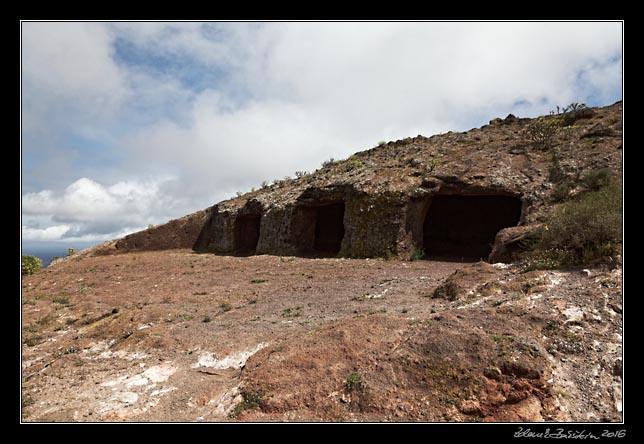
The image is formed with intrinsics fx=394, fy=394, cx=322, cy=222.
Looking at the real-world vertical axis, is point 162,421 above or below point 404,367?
below

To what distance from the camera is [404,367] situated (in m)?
4.69

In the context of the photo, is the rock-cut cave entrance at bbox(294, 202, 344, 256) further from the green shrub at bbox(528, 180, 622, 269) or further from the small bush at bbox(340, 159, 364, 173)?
the green shrub at bbox(528, 180, 622, 269)

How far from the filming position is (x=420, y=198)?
674 inches

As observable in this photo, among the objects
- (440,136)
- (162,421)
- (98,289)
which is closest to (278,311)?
(162,421)

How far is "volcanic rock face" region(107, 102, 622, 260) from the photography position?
16.6 m

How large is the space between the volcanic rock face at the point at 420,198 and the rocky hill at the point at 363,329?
0.41 feet

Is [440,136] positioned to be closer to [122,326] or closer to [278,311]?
[278,311]

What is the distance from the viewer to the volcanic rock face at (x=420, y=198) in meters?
16.6

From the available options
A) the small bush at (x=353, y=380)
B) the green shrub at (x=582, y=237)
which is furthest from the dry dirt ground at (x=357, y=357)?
the green shrub at (x=582, y=237)

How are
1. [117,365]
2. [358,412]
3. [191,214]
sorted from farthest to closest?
[191,214]
[117,365]
[358,412]

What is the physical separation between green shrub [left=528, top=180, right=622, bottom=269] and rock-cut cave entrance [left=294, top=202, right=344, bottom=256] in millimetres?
13150

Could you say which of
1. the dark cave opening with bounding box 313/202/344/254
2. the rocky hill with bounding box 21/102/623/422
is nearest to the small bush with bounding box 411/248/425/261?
the rocky hill with bounding box 21/102/623/422

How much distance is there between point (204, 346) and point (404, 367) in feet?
11.9

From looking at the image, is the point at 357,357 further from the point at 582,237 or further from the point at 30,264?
the point at 30,264
